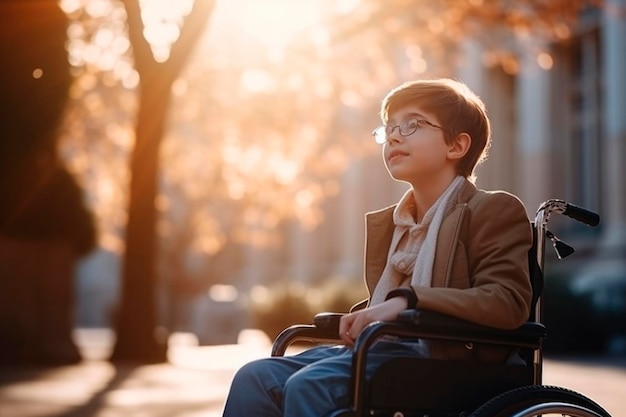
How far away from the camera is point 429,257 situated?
3842 millimetres

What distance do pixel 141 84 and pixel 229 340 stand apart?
11.5 m

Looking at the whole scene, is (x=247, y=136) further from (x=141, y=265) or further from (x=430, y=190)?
(x=430, y=190)

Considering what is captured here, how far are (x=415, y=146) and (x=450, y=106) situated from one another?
17cm

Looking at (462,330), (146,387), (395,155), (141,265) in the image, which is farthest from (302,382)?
(141,265)

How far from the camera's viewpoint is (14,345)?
48.7ft

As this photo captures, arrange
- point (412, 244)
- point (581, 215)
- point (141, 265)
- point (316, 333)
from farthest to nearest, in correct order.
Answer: point (141, 265) → point (316, 333) → point (581, 215) → point (412, 244)

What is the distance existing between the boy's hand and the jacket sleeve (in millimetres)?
73

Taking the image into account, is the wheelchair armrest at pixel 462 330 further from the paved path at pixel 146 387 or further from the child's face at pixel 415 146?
the paved path at pixel 146 387

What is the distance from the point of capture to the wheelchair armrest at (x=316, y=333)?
4289 millimetres

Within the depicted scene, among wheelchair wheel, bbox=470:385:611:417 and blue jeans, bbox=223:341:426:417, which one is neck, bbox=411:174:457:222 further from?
wheelchair wheel, bbox=470:385:611:417

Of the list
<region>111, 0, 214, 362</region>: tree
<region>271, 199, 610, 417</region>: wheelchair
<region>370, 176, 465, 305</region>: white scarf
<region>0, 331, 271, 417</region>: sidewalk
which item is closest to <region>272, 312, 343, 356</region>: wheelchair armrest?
<region>370, 176, 465, 305</region>: white scarf

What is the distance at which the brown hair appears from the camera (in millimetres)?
3932

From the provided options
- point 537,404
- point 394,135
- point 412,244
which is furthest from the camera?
point 412,244

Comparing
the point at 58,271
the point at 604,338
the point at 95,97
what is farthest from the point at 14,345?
the point at 604,338
